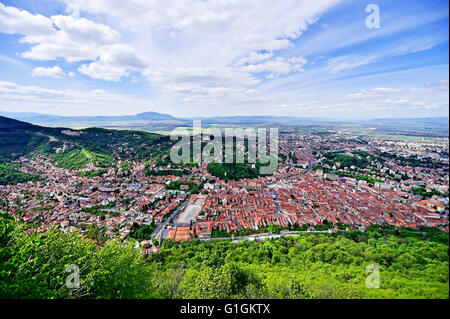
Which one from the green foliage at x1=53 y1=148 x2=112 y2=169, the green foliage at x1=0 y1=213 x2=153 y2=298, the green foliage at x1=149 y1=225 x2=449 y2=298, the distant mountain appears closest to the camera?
the green foliage at x1=0 y1=213 x2=153 y2=298

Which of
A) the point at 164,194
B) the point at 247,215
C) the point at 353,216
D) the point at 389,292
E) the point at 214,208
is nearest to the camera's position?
the point at 389,292

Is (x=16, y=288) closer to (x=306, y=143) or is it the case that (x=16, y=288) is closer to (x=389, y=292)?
(x=389, y=292)

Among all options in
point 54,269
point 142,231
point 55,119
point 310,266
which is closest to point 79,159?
point 142,231

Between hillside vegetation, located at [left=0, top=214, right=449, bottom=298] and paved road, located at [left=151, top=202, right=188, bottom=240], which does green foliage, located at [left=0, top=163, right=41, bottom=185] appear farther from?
hillside vegetation, located at [left=0, top=214, right=449, bottom=298]

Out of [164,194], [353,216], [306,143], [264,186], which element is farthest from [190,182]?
[306,143]

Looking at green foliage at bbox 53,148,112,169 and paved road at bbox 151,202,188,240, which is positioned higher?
green foliage at bbox 53,148,112,169

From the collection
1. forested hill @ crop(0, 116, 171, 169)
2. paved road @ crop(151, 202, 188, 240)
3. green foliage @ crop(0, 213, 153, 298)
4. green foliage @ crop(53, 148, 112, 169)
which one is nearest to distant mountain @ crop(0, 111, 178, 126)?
forested hill @ crop(0, 116, 171, 169)

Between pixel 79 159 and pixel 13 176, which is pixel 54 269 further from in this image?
pixel 79 159

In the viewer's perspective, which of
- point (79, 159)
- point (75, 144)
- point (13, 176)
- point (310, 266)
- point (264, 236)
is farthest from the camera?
point (75, 144)
